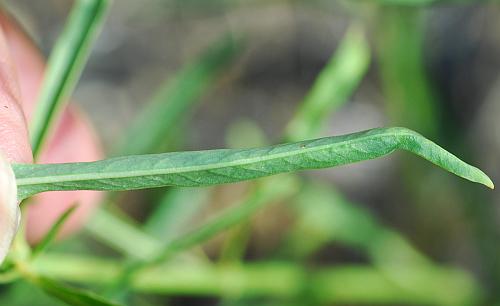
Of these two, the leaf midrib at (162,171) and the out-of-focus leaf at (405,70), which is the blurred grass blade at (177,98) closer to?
the out-of-focus leaf at (405,70)

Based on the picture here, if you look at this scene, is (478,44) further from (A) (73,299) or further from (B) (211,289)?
(A) (73,299)

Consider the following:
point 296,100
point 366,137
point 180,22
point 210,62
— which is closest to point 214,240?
point 296,100

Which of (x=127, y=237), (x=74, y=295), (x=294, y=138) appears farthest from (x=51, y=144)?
(x=74, y=295)

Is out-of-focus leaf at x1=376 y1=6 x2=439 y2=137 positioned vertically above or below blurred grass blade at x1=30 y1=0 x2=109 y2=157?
above

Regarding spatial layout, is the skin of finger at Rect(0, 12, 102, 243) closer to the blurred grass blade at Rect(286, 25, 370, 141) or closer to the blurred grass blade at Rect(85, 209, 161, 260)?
the blurred grass blade at Rect(85, 209, 161, 260)

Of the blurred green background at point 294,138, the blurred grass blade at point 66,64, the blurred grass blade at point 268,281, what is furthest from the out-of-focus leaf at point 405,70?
the blurred grass blade at point 66,64

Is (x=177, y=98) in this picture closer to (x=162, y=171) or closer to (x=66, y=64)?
(x=66, y=64)

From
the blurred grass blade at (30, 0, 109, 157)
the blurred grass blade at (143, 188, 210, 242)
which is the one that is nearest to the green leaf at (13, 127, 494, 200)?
the blurred grass blade at (30, 0, 109, 157)
